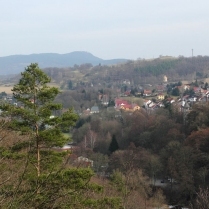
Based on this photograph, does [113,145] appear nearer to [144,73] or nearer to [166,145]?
[166,145]

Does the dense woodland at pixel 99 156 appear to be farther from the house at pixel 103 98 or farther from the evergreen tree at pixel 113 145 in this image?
the house at pixel 103 98

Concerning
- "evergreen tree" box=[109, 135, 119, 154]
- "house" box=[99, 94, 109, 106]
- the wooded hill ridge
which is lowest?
"evergreen tree" box=[109, 135, 119, 154]

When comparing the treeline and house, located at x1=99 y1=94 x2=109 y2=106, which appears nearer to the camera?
the treeline

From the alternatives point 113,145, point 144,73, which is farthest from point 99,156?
point 144,73

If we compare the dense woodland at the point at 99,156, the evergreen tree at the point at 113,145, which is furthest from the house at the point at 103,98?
the evergreen tree at the point at 113,145

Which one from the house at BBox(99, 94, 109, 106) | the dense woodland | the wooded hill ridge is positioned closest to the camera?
the dense woodland

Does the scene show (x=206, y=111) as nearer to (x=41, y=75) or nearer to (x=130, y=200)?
(x=130, y=200)

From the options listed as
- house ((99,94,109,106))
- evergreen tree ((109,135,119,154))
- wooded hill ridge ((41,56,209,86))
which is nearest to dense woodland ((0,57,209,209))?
evergreen tree ((109,135,119,154))

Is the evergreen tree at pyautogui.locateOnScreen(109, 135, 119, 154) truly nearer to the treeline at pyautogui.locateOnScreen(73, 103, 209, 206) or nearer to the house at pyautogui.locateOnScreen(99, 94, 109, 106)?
the treeline at pyautogui.locateOnScreen(73, 103, 209, 206)
